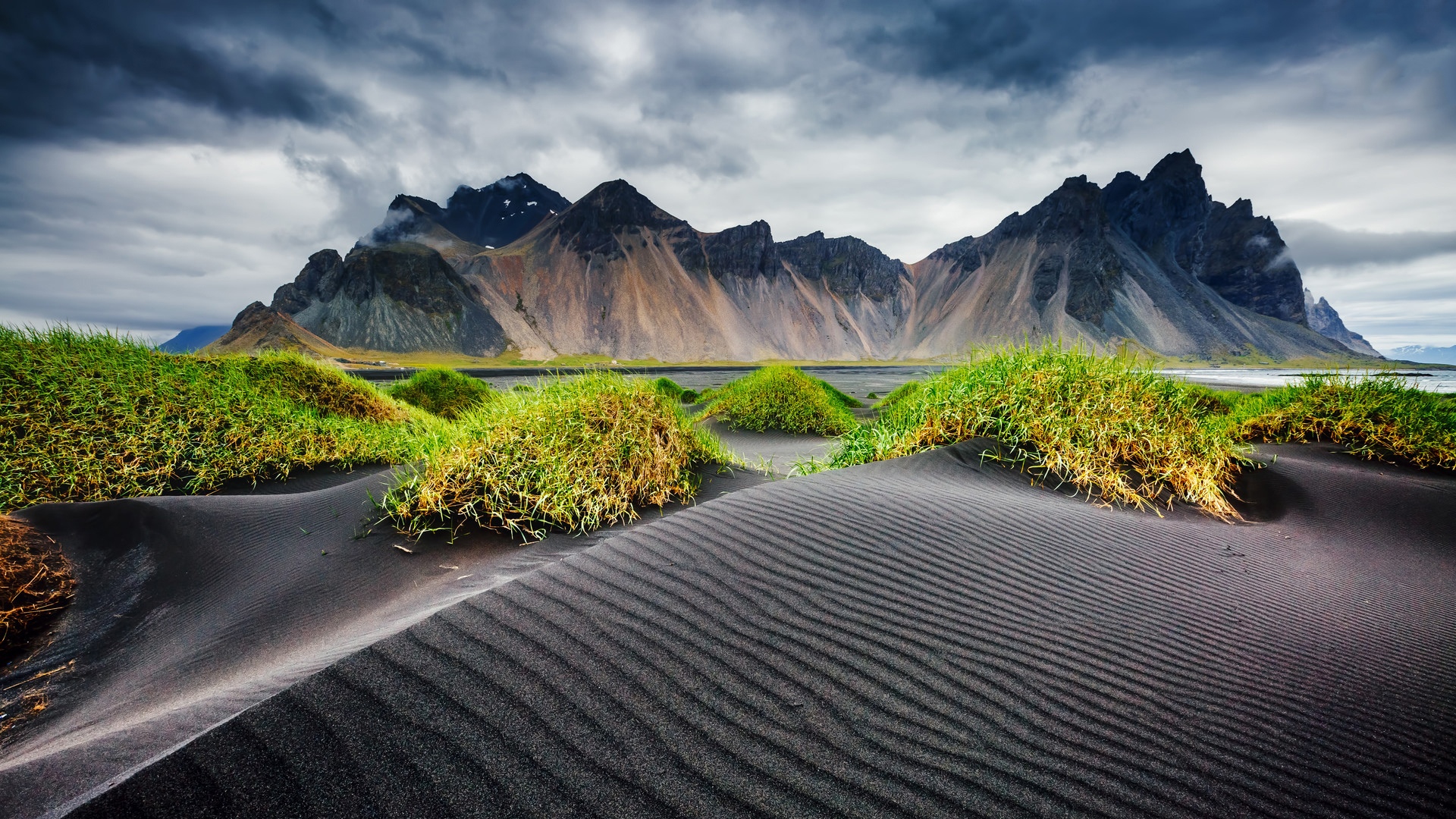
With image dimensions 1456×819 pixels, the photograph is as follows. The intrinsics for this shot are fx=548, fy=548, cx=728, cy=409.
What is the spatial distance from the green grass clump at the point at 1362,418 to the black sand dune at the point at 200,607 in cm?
704

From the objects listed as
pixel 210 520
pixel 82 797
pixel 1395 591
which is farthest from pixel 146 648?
pixel 1395 591

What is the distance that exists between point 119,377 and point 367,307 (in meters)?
94.4

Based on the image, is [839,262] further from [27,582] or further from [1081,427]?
[27,582]

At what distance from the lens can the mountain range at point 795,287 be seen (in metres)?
88.2

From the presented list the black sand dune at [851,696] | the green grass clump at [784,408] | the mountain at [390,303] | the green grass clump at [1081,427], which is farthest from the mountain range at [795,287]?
the black sand dune at [851,696]

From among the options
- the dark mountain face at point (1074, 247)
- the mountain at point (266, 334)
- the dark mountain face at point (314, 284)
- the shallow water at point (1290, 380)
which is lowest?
the shallow water at point (1290, 380)

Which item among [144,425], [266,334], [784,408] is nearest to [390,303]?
[266,334]

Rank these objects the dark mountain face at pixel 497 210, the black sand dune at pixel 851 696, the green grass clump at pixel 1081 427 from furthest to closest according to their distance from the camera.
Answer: the dark mountain face at pixel 497 210
the green grass clump at pixel 1081 427
the black sand dune at pixel 851 696

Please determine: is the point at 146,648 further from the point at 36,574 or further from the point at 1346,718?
the point at 1346,718

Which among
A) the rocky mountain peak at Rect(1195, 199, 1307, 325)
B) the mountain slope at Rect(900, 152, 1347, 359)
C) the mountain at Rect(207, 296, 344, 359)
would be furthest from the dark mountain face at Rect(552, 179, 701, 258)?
the rocky mountain peak at Rect(1195, 199, 1307, 325)

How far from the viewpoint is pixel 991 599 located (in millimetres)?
2303

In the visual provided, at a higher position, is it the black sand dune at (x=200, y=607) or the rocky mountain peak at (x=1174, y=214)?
the rocky mountain peak at (x=1174, y=214)

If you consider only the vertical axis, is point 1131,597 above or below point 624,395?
below

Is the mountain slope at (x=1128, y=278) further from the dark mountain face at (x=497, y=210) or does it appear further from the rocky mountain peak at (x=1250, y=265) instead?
the dark mountain face at (x=497, y=210)
